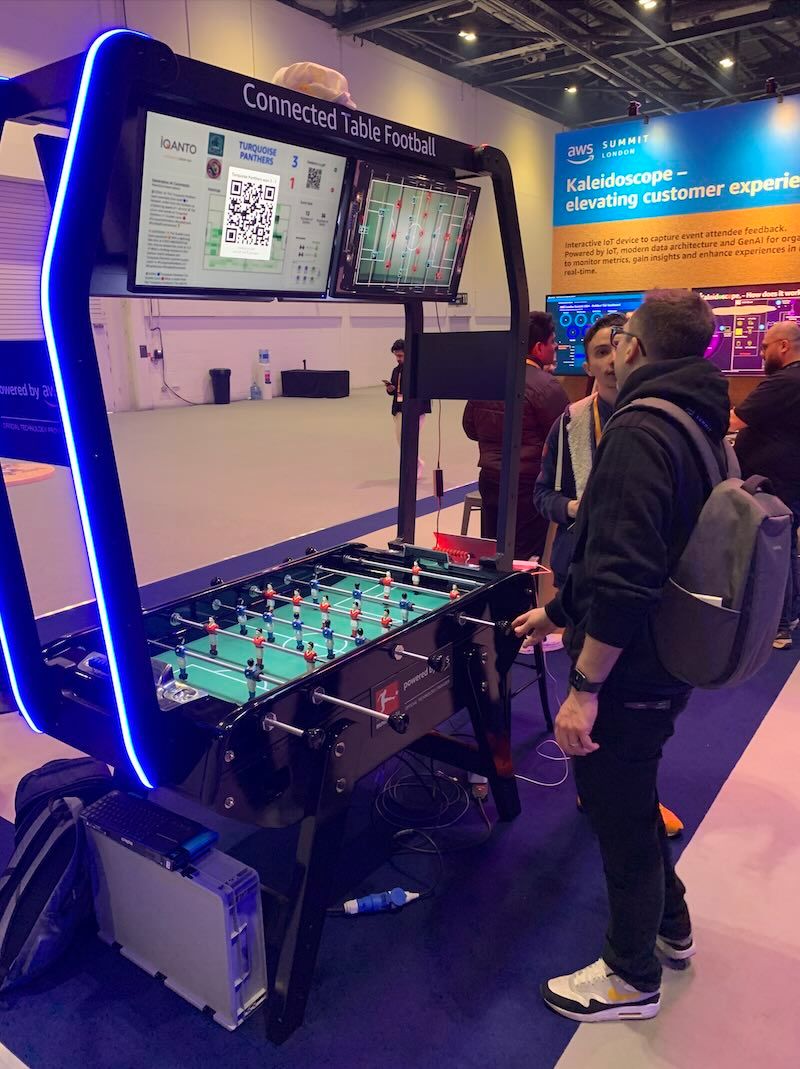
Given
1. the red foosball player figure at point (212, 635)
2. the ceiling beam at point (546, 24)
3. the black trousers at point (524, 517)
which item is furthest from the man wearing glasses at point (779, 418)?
the ceiling beam at point (546, 24)

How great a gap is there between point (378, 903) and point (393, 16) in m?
13.5

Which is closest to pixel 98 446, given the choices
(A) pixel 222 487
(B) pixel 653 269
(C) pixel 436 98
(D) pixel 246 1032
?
(D) pixel 246 1032

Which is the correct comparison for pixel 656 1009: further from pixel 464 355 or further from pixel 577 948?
pixel 464 355

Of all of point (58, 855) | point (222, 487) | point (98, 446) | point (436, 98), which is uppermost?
point (436, 98)

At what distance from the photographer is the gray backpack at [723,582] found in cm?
158

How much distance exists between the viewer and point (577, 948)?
2203 millimetres

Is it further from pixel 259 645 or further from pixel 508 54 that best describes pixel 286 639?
pixel 508 54

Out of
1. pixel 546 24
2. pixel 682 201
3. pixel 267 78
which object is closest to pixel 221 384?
pixel 267 78

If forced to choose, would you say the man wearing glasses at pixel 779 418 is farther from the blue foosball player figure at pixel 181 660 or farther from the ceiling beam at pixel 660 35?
the ceiling beam at pixel 660 35

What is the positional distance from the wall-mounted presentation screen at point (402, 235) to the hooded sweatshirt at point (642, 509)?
120 cm

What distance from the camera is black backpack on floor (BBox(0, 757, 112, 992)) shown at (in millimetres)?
2100

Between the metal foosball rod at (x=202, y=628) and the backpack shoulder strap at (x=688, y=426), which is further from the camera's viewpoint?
the metal foosball rod at (x=202, y=628)

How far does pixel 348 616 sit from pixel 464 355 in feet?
3.51

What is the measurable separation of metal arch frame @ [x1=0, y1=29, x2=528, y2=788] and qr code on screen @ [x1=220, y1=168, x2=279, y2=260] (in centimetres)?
15
